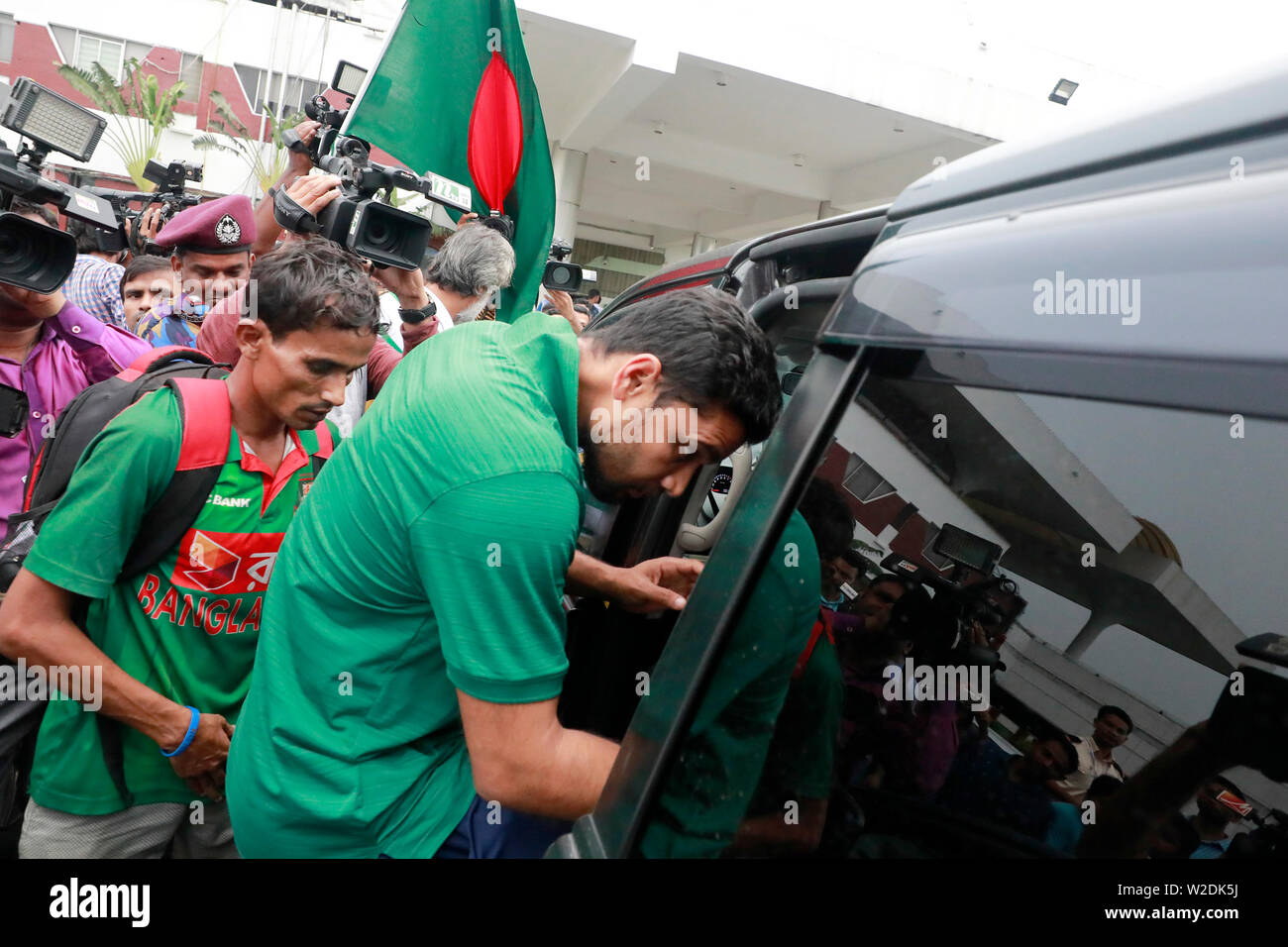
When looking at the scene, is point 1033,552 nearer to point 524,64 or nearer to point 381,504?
point 381,504

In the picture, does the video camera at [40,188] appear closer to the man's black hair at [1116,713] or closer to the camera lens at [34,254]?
the camera lens at [34,254]

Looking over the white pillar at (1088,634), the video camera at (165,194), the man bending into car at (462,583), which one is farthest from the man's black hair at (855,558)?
the video camera at (165,194)

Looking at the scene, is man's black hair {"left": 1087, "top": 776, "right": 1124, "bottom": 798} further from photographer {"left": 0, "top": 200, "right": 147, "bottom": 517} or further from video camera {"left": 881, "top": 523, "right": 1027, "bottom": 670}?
photographer {"left": 0, "top": 200, "right": 147, "bottom": 517}

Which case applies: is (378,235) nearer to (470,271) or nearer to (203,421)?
(470,271)

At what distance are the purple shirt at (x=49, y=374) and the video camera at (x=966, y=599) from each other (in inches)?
100

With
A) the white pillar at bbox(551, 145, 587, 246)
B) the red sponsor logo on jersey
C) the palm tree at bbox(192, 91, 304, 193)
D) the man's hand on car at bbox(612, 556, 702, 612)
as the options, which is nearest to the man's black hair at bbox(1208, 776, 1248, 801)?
the man's hand on car at bbox(612, 556, 702, 612)

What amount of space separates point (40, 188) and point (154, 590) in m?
1.38

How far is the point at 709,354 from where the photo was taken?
1284 millimetres

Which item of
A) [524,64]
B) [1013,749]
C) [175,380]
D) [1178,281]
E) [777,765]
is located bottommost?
[777,765]

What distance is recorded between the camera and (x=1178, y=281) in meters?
0.62

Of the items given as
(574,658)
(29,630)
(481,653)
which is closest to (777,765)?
(481,653)

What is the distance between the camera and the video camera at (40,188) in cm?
232

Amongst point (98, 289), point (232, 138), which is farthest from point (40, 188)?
point (232, 138)

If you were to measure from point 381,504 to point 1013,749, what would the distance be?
2.69 ft
